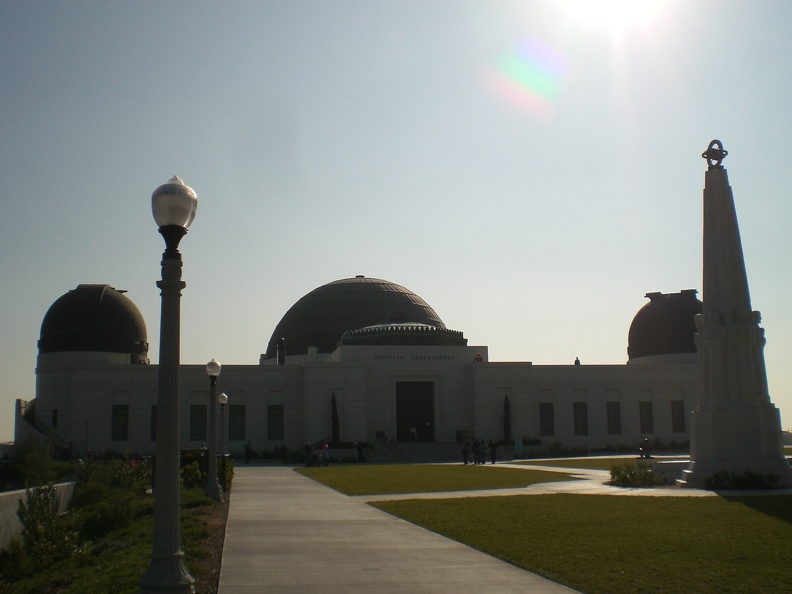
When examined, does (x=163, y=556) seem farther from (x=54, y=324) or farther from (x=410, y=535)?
(x=54, y=324)

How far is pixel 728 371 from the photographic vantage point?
22.6 metres

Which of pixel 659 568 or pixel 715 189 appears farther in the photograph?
pixel 715 189

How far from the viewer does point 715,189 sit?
2388 centimetres

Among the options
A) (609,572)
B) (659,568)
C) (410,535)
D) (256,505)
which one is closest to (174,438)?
(609,572)

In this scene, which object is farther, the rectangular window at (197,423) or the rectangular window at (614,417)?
the rectangular window at (614,417)

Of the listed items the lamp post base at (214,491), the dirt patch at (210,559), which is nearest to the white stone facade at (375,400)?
the lamp post base at (214,491)

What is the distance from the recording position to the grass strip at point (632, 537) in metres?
9.87

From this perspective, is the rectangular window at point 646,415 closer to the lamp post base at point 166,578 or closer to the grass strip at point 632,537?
the grass strip at point 632,537

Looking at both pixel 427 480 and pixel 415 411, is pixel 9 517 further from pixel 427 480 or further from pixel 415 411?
pixel 415 411

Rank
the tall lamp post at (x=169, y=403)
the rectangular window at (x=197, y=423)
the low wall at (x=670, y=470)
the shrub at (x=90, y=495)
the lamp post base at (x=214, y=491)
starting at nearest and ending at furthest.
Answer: the tall lamp post at (x=169, y=403)
the shrub at (x=90, y=495)
the lamp post base at (x=214, y=491)
the low wall at (x=670, y=470)
the rectangular window at (x=197, y=423)

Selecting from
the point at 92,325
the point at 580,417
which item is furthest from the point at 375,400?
the point at 92,325

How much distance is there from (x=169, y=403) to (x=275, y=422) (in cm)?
4754

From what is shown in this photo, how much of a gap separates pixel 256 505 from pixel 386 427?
35.0 m

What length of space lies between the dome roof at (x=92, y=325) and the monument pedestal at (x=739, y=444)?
43.5 meters
